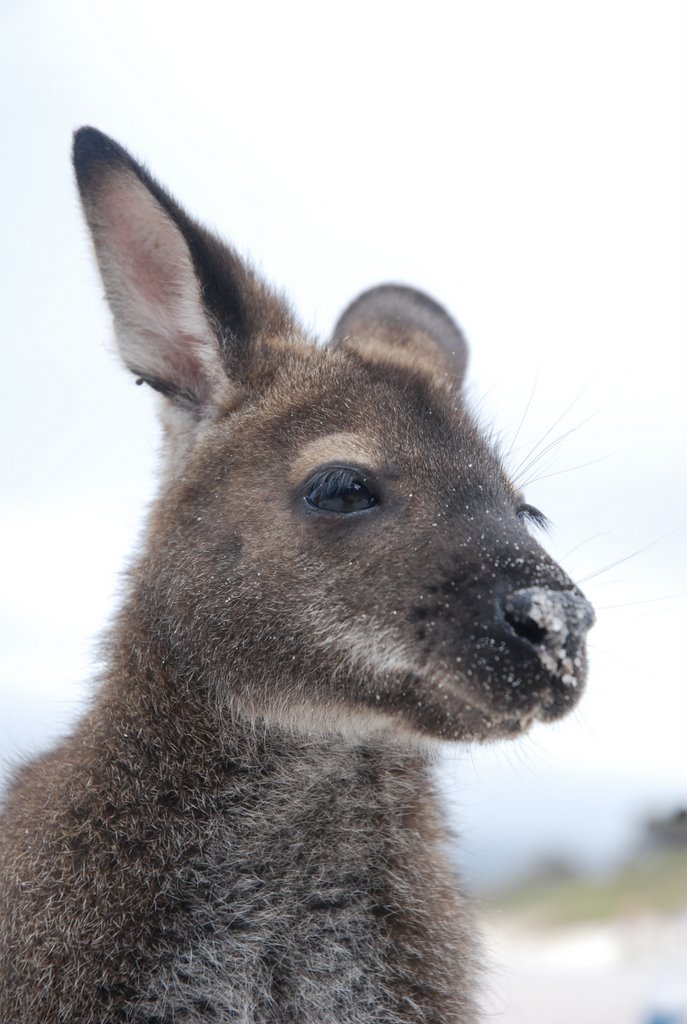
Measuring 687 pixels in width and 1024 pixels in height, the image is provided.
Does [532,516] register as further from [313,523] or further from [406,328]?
[406,328]

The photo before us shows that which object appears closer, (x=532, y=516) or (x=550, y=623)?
(x=550, y=623)

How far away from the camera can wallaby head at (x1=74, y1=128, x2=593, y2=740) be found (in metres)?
4.10

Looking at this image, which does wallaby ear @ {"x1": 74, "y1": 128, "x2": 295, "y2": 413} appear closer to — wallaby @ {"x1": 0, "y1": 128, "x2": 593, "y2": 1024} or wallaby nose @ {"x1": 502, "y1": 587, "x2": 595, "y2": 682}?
wallaby @ {"x1": 0, "y1": 128, "x2": 593, "y2": 1024}

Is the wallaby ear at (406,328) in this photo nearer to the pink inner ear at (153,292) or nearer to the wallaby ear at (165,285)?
the wallaby ear at (165,285)

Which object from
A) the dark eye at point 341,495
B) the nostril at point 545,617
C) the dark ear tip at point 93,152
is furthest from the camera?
the dark ear tip at point 93,152

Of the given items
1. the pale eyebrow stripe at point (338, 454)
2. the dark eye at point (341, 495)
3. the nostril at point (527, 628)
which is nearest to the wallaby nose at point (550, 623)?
the nostril at point (527, 628)

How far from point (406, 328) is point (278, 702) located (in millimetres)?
3015

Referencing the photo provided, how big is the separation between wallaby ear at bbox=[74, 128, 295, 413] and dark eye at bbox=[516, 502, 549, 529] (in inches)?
58.3

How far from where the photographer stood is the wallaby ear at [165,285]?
4.92m

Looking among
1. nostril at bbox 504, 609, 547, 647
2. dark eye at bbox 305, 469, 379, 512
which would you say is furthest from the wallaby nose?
dark eye at bbox 305, 469, 379, 512

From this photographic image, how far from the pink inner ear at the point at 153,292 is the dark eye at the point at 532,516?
1593 millimetres

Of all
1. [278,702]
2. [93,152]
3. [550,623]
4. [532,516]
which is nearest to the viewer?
[550,623]

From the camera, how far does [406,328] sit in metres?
6.76

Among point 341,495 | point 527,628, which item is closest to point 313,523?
point 341,495
